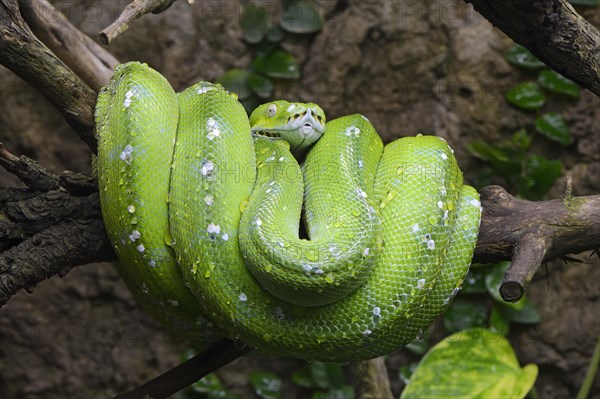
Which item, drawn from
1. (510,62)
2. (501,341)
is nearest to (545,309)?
(501,341)

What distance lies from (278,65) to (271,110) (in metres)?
1.83

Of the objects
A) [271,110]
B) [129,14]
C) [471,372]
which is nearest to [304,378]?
[471,372]

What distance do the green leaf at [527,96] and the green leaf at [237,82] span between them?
5.88ft

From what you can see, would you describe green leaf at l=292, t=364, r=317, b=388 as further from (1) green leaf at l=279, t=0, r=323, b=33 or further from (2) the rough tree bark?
(1) green leaf at l=279, t=0, r=323, b=33

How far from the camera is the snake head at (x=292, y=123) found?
8.24 ft

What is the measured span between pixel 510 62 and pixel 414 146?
211 centimetres

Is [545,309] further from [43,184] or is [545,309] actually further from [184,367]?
[43,184]

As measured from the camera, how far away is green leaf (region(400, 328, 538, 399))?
326cm

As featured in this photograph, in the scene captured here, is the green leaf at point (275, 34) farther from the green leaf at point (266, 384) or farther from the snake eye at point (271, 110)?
the green leaf at point (266, 384)

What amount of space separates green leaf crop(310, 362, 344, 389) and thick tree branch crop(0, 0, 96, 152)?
244 centimetres

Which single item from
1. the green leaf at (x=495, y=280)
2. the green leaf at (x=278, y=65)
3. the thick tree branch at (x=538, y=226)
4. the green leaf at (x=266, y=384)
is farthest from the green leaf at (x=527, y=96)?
the green leaf at (x=266, y=384)

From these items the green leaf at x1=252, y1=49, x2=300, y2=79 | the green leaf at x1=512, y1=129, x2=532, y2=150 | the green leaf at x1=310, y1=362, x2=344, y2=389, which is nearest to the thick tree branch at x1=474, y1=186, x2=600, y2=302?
the green leaf at x1=512, y1=129, x2=532, y2=150

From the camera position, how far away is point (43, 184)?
2412 millimetres

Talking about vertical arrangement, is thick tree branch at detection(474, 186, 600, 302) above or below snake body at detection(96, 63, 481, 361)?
below
